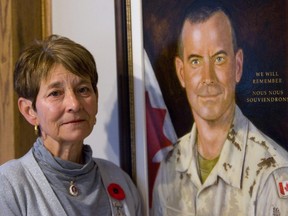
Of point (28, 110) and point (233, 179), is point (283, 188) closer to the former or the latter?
point (233, 179)

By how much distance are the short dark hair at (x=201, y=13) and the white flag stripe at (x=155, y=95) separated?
0.34 ft

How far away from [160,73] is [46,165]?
0.41 metres

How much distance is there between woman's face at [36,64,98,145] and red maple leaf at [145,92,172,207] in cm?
23

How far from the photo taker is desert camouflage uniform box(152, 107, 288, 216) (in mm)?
1058

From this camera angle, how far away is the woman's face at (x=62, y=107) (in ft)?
3.30

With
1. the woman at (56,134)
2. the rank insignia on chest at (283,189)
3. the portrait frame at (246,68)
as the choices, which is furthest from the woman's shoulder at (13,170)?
the rank insignia on chest at (283,189)

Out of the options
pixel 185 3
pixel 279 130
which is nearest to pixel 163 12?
pixel 185 3

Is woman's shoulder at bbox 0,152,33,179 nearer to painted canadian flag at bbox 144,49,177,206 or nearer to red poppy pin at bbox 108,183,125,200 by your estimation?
red poppy pin at bbox 108,183,125,200

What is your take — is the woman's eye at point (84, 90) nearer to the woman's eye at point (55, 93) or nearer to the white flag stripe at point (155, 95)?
the woman's eye at point (55, 93)

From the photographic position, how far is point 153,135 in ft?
3.96

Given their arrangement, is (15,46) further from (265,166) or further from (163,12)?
(265,166)

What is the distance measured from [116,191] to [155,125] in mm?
218

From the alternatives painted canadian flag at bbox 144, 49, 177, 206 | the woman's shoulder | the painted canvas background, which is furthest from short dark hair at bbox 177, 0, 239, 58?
the woman's shoulder

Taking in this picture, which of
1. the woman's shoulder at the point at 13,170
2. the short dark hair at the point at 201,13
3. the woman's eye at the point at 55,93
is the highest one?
the short dark hair at the point at 201,13
